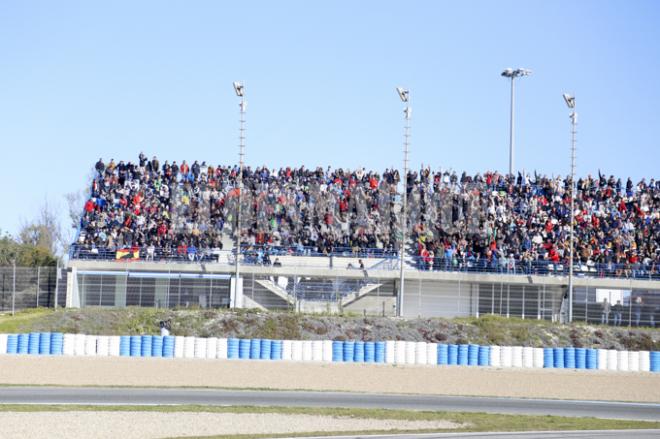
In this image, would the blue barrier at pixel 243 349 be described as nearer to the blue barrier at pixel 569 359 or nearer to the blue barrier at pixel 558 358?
the blue barrier at pixel 558 358

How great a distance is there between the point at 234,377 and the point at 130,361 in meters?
5.19

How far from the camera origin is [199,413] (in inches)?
1073

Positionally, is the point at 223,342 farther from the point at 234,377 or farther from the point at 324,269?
the point at 324,269

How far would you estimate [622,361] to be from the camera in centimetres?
4300

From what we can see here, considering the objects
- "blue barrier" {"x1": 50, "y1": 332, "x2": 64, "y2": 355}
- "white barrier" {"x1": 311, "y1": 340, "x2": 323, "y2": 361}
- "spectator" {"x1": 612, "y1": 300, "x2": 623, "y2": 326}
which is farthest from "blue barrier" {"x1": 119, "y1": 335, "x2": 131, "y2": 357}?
"spectator" {"x1": 612, "y1": 300, "x2": 623, "y2": 326}

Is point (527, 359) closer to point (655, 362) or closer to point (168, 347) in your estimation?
point (655, 362)

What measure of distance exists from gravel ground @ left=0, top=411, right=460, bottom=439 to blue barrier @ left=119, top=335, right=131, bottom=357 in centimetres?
1491

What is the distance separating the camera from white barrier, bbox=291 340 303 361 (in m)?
41.7

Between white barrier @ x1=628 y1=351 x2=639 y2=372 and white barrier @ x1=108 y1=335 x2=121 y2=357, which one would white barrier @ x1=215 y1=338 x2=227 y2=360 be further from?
white barrier @ x1=628 y1=351 x2=639 y2=372

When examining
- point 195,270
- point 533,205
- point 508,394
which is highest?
point 533,205

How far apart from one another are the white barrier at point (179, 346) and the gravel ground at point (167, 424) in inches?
583

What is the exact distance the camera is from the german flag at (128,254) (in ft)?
179

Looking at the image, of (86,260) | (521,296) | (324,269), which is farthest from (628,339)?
(86,260)

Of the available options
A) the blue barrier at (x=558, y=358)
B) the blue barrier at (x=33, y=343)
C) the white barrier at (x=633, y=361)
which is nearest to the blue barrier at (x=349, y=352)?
the blue barrier at (x=558, y=358)
